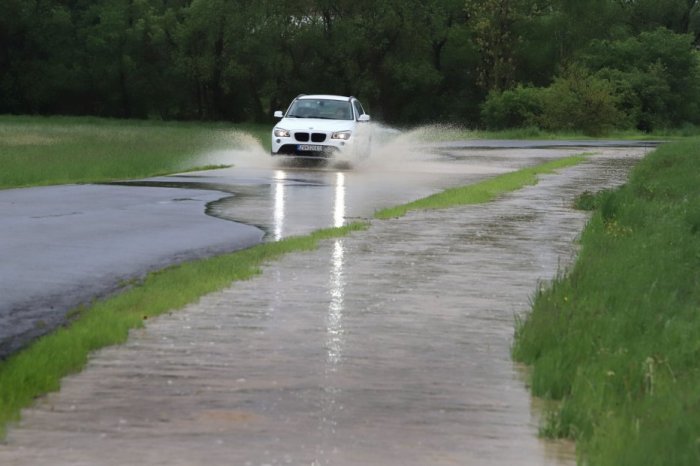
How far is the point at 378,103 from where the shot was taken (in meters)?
90.4

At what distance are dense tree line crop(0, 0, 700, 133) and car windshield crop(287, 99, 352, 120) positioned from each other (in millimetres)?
46956

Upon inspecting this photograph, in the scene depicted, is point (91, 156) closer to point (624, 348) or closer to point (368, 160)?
point (368, 160)

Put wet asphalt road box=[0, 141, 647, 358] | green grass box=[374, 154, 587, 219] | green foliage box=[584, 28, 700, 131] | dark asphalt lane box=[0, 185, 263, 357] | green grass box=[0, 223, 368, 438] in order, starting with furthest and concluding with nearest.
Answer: green foliage box=[584, 28, 700, 131]
green grass box=[374, 154, 587, 219]
wet asphalt road box=[0, 141, 647, 358]
dark asphalt lane box=[0, 185, 263, 357]
green grass box=[0, 223, 368, 438]

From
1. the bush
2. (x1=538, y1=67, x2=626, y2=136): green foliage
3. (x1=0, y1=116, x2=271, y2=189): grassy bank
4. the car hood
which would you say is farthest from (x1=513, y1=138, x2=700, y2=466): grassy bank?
the bush

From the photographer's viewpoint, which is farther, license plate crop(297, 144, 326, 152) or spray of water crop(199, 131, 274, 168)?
spray of water crop(199, 131, 274, 168)

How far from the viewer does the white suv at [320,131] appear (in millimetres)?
32375

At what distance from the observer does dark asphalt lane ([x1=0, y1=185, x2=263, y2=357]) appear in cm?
1074

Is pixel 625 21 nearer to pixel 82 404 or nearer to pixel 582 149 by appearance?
pixel 582 149

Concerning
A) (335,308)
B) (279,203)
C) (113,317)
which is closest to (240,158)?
(279,203)

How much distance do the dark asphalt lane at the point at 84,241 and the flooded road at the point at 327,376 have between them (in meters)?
1.04

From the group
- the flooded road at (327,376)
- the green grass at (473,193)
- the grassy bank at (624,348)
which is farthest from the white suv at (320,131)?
the flooded road at (327,376)

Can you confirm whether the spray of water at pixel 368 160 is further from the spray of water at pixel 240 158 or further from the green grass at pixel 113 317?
the green grass at pixel 113 317

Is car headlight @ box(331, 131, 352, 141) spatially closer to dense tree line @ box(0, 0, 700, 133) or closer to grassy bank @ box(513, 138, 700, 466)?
grassy bank @ box(513, 138, 700, 466)

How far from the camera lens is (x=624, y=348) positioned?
8469 mm
